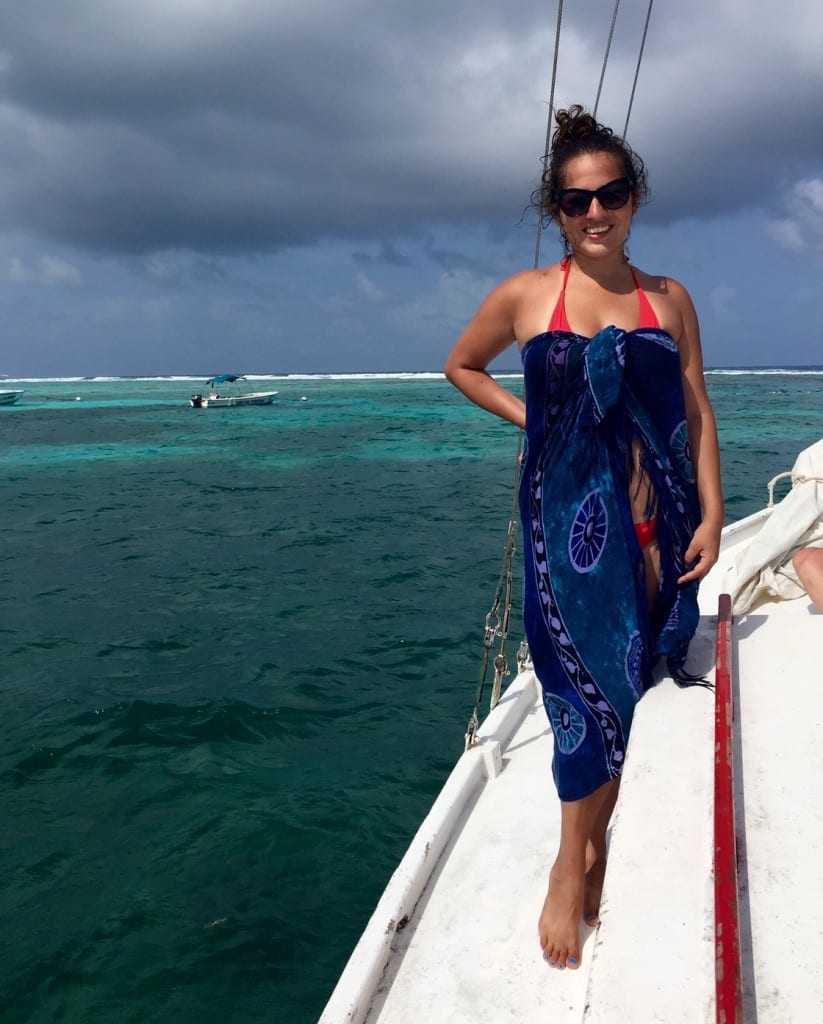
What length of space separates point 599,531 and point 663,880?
2.73 ft

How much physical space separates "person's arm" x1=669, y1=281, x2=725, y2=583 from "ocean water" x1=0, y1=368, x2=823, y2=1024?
228cm

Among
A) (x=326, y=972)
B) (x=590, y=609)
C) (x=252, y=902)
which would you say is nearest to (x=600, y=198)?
(x=590, y=609)

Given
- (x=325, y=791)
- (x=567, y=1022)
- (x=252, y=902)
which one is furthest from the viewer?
(x=325, y=791)

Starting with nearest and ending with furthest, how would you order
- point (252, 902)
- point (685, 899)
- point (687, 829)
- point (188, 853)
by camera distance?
point (685, 899), point (687, 829), point (252, 902), point (188, 853)

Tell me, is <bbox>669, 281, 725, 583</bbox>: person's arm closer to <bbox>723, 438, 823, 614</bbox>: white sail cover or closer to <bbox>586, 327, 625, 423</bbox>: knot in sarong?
<bbox>586, 327, 625, 423</bbox>: knot in sarong

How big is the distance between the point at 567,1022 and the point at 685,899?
644 millimetres

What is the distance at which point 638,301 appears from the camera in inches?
84.1

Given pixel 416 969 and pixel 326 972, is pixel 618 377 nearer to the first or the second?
pixel 416 969

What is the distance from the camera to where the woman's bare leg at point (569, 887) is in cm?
215

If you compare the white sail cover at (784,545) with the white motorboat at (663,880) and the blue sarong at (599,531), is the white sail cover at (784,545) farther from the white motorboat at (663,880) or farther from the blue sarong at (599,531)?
the blue sarong at (599,531)

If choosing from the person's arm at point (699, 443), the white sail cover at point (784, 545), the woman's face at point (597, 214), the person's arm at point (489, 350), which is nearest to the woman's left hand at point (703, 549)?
the person's arm at point (699, 443)

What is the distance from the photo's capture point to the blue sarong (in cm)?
204

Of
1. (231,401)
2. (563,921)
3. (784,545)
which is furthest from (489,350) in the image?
(231,401)

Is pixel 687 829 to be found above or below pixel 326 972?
above
